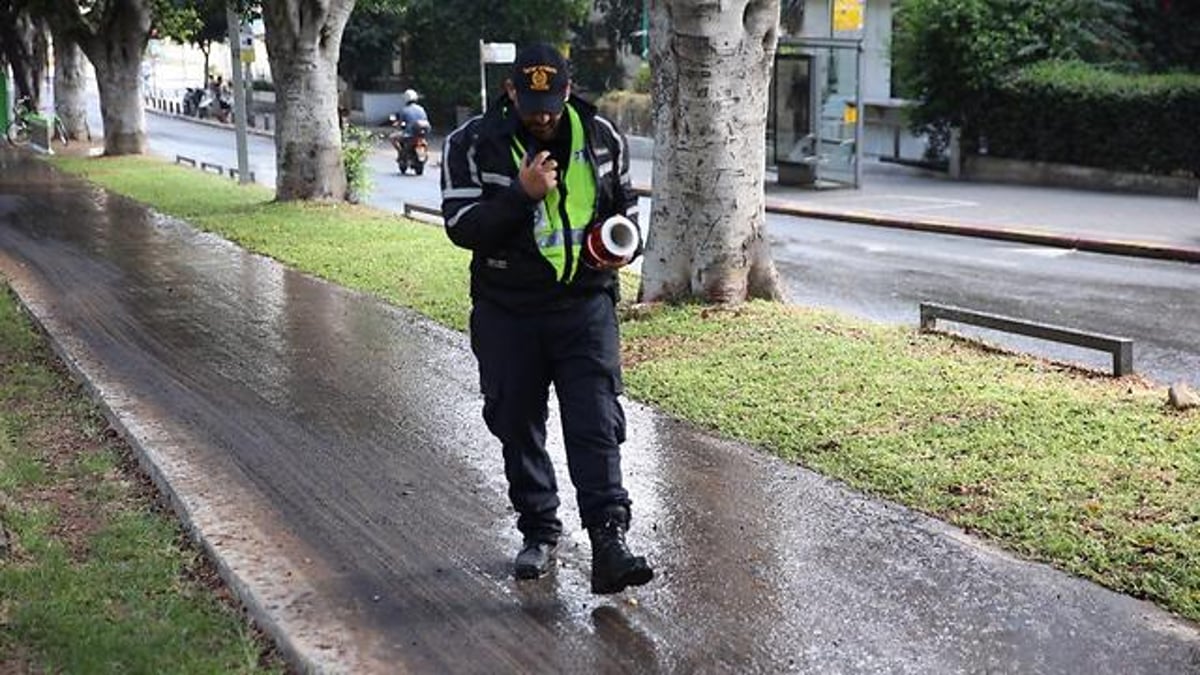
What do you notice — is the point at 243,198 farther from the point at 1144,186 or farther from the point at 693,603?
the point at 693,603

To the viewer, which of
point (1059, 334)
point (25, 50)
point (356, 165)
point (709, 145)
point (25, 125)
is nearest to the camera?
point (1059, 334)

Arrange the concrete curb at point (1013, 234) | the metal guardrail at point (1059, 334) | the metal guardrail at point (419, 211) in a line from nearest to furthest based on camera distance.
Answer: the metal guardrail at point (1059, 334)
the concrete curb at point (1013, 234)
the metal guardrail at point (419, 211)

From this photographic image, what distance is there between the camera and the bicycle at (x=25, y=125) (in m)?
37.1

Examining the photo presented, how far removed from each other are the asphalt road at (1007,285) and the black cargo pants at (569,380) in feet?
16.6

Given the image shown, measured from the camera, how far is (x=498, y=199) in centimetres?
439

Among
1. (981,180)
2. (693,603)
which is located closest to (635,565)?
(693,603)

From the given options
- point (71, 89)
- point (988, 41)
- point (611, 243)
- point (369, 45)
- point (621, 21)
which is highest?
point (621, 21)

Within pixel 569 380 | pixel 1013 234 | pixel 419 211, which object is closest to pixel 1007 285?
pixel 1013 234

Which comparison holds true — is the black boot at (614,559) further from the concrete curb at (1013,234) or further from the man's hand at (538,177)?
the concrete curb at (1013,234)

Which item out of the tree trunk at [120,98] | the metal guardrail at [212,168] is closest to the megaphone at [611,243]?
the metal guardrail at [212,168]

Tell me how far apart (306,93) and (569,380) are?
1453 centimetres

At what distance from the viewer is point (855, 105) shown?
23.3 m

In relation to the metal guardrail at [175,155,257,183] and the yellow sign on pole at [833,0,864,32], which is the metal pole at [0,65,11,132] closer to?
the metal guardrail at [175,155,257,183]

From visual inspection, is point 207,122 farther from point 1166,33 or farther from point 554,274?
point 554,274
